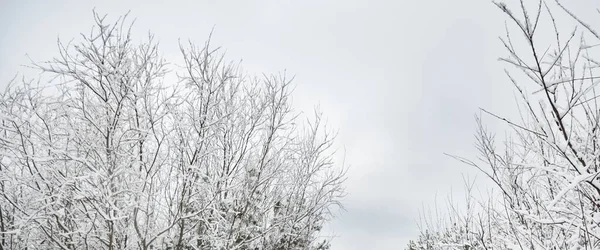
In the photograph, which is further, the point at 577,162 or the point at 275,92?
the point at 275,92

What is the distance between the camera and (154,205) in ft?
15.8

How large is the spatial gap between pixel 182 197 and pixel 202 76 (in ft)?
7.12

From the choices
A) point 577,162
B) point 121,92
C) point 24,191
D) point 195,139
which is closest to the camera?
point 577,162

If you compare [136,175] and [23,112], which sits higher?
[23,112]

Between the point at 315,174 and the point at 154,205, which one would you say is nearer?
the point at 154,205

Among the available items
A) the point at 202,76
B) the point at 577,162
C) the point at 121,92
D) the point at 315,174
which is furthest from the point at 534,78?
the point at 315,174

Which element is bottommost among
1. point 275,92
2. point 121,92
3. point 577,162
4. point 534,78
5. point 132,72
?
point 577,162

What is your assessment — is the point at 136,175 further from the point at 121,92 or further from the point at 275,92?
the point at 275,92

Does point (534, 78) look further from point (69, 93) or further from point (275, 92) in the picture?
point (275, 92)

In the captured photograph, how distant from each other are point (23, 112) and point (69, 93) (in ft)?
3.10

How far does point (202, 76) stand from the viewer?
223 inches

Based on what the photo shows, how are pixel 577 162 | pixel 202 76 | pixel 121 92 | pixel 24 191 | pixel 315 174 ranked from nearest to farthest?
pixel 577 162 → pixel 121 92 → pixel 202 76 → pixel 24 191 → pixel 315 174

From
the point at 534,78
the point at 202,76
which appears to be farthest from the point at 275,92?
the point at 534,78

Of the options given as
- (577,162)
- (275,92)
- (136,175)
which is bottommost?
(577,162)
